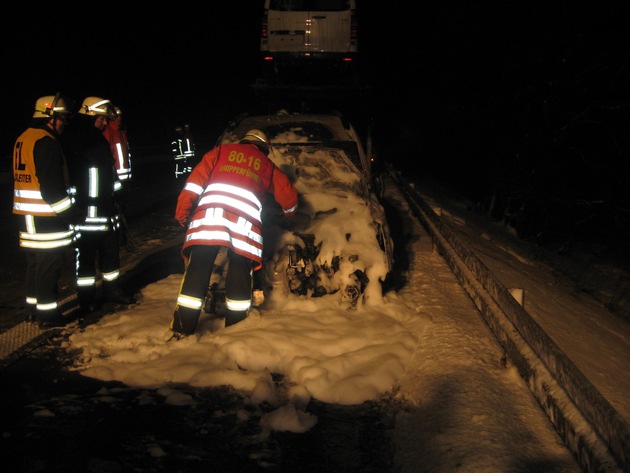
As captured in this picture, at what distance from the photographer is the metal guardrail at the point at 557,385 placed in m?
2.63

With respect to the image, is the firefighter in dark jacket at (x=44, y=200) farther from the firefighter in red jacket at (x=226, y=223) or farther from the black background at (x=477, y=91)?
the black background at (x=477, y=91)

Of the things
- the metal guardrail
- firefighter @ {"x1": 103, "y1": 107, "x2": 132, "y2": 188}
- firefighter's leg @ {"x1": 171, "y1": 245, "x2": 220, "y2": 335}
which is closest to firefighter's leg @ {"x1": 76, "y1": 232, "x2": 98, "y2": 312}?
firefighter @ {"x1": 103, "y1": 107, "x2": 132, "y2": 188}

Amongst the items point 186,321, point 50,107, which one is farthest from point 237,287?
point 50,107

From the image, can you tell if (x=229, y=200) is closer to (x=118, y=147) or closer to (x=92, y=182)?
(x=92, y=182)

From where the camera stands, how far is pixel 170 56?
4566cm

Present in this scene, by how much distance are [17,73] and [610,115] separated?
26915 millimetres

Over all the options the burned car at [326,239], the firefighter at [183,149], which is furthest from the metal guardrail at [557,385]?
the firefighter at [183,149]

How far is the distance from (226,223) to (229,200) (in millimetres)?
187

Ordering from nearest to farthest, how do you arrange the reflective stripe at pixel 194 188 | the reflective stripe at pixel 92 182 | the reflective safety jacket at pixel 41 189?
1. the reflective safety jacket at pixel 41 189
2. the reflective stripe at pixel 194 188
3. the reflective stripe at pixel 92 182

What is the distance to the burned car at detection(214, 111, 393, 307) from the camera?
523cm

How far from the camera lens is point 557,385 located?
3.33 meters

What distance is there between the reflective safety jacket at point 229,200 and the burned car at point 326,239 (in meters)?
0.51

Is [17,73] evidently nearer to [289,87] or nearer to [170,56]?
[170,56]

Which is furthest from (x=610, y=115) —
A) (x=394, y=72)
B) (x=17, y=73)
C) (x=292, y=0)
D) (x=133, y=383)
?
(x=17, y=73)
